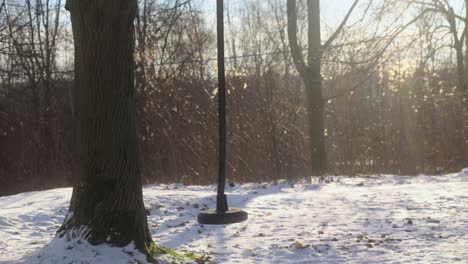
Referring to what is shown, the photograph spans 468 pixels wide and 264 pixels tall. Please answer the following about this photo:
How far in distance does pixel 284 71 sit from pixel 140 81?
294 inches

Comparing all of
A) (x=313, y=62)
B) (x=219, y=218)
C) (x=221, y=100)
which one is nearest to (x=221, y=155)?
(x=221, y=100)

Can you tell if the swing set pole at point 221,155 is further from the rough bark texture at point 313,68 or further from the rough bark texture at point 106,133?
the rough bark texture at point 313,68

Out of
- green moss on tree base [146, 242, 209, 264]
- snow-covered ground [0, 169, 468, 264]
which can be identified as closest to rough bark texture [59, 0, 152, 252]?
green moss on tree base [146, 242, 209, 264]

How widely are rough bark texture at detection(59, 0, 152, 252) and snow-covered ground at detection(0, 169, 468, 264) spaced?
0.29m

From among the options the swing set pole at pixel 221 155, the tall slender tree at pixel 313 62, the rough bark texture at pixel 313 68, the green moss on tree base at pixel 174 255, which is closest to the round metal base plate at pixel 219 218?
the swing set pole at pixel 221 155

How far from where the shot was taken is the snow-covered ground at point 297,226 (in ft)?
19.6

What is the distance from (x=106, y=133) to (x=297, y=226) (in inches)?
136

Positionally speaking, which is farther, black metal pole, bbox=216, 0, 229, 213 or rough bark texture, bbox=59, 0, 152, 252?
black metal pole, bbox=216, 0, 229, 213

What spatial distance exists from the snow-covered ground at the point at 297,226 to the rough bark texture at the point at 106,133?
29 centimetres

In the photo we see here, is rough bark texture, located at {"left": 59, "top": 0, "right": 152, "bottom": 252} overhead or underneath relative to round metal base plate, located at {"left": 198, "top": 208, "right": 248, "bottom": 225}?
overhead

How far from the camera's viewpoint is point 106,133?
5227mm

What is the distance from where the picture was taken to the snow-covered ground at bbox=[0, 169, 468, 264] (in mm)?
5988

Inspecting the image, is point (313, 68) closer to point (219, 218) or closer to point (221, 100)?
point (221, 100)

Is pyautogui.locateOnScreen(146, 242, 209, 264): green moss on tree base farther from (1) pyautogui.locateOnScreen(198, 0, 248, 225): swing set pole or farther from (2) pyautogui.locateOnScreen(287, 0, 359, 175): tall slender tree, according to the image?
(2) pyautogui.locateOnScreen(287, 0, 359, 175): tall slender tree
